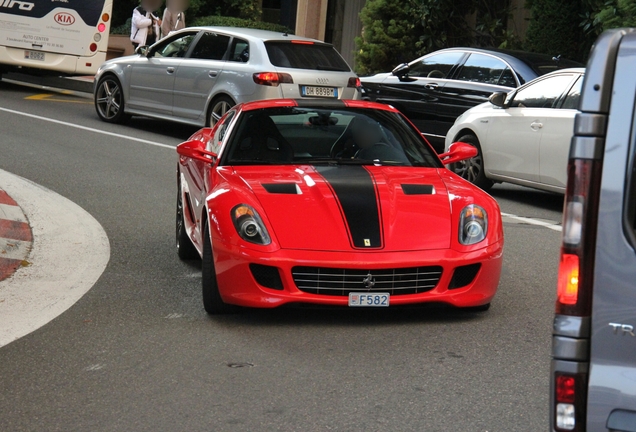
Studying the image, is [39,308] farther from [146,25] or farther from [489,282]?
[146,25]

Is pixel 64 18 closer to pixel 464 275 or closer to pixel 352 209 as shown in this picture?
pixel 352 209

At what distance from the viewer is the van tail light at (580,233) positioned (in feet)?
10.5

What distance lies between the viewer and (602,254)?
3.18 m

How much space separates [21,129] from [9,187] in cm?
491

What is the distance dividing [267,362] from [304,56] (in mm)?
10195

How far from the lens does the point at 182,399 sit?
205 inches

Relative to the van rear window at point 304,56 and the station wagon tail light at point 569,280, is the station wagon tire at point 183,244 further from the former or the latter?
the van rear window at point 304,56

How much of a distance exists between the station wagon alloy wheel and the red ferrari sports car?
10179 millimetres

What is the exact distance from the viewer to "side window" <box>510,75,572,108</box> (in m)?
11.7

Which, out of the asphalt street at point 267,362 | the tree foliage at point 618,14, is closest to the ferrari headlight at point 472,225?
the asphalt street at point 267,362

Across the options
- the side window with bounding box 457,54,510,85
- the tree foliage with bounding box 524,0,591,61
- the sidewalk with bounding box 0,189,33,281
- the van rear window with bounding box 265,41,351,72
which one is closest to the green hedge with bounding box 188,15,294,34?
the tree foliage with bounding box 524,0,591,61

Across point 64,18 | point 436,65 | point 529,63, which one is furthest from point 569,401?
point 64,18

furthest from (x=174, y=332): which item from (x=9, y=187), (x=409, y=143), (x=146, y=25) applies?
(x=146, y=25)

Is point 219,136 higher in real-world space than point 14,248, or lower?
higher
